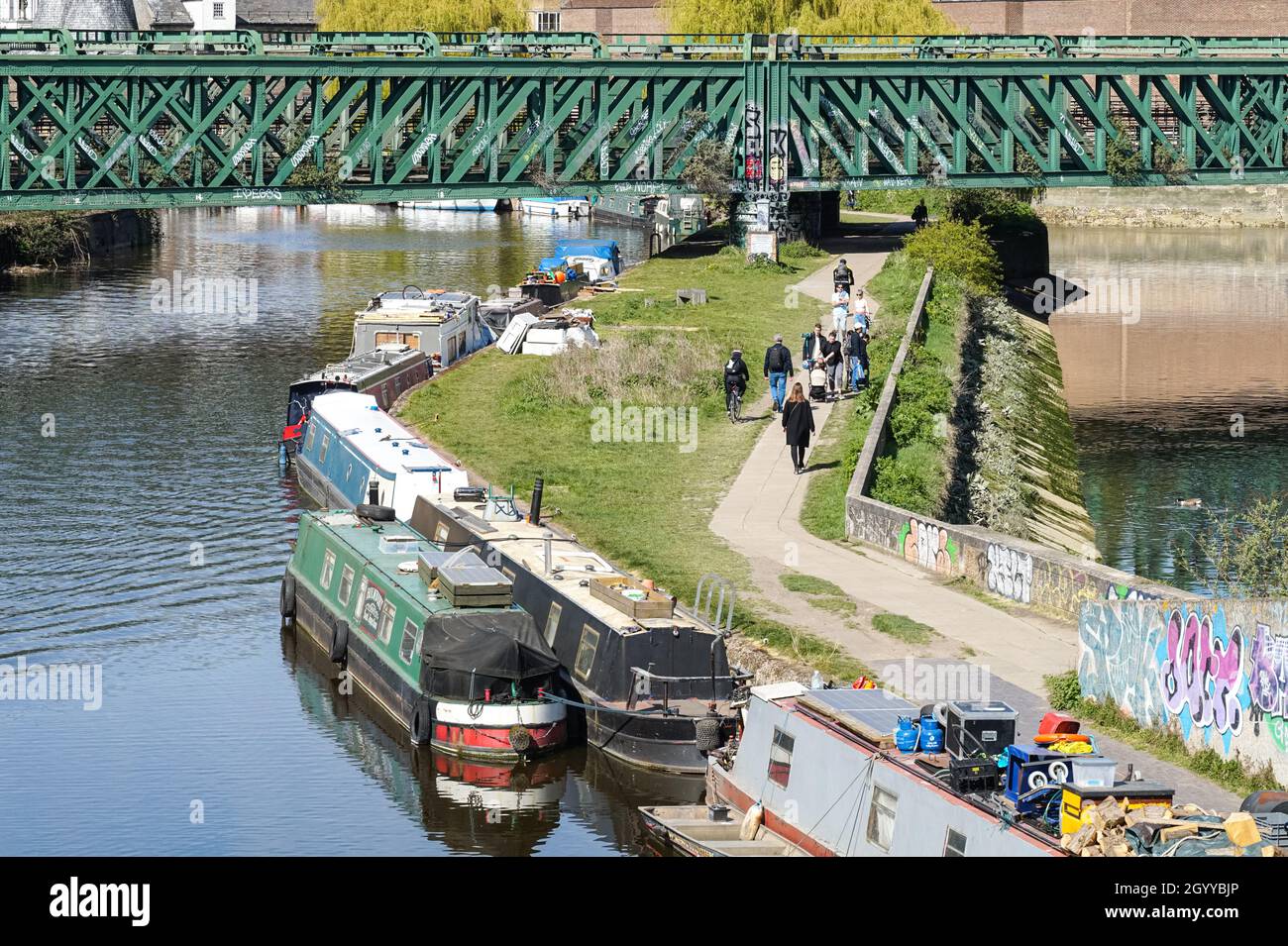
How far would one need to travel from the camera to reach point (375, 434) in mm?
45156

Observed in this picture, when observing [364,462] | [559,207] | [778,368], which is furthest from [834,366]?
[559,207]

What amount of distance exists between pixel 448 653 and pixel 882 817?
9.41m

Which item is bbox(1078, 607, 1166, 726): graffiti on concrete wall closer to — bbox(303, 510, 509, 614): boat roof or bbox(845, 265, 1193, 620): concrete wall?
bbox(845, 265, 1193, 620): concrete wall

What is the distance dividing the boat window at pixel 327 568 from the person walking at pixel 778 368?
16.1 m

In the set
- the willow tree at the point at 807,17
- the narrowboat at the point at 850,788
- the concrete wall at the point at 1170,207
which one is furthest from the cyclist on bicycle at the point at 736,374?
the concrete wall at the point at 1170,207

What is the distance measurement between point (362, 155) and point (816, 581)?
50.5m

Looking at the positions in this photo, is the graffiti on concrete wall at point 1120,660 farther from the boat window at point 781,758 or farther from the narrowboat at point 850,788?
the boat window at point 781,758

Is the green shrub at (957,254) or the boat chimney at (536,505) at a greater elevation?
the green shrub at (957,254)

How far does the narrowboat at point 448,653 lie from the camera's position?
30.0 metres

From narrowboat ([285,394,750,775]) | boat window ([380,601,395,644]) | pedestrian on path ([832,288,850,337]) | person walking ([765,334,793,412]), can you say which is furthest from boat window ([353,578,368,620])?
pedestrian on path ([832,288,850,337])

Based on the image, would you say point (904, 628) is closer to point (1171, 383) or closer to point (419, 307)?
point (419, 307)

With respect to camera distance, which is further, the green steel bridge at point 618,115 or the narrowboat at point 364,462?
the green steel bridge at point 618,115

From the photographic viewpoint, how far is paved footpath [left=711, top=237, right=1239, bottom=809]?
2786 cm
